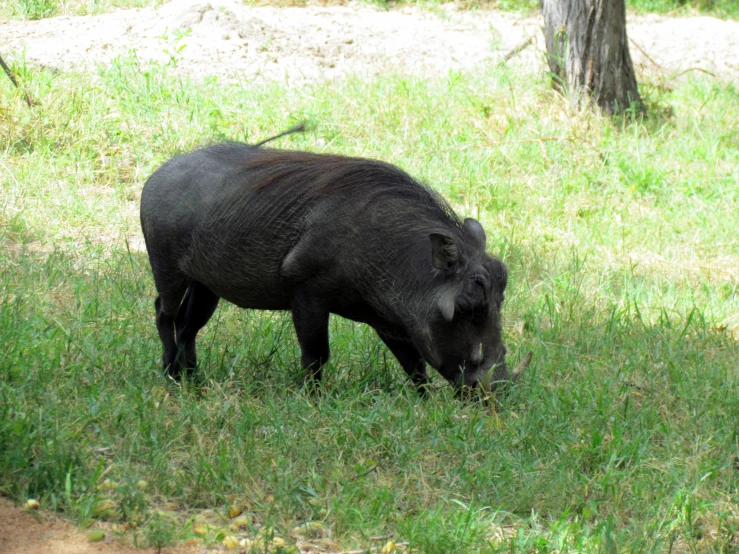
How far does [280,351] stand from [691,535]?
2.22 metres

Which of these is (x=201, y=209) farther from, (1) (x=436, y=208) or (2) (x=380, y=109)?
(2) (x=380, y=109)

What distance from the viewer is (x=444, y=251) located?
12.4ft

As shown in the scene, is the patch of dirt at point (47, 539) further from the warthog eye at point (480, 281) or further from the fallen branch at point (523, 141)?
the fallen branch at point (523, 141)

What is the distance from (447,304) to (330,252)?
1.81 ft

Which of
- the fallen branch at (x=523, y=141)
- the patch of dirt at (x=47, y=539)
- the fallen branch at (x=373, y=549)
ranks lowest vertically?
the fallen branch at (x=373, y=549)

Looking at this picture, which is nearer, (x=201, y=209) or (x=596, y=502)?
(x=596, y=502)

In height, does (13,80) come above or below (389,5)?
below

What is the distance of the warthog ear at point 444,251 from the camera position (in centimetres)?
375

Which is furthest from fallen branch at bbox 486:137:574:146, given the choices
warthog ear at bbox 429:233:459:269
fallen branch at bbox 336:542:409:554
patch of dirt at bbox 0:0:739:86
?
fallen branch at bbox 336:542:409:554

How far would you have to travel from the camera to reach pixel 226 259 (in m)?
4.12

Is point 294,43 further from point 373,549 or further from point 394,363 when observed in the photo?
point 373,549

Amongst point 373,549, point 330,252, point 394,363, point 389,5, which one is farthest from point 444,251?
point 389,5

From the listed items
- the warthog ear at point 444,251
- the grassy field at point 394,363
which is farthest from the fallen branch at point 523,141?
the warthog ear at point 444,251

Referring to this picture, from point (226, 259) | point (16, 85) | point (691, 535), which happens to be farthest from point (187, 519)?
point (16, 85)
